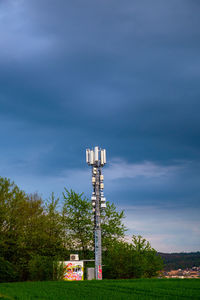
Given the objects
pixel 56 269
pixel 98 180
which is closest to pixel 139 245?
pixel 98 180

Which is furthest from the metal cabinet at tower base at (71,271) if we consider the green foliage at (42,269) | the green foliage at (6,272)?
the green foliage at (6,272)

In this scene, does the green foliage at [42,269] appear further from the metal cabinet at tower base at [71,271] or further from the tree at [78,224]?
the tree at [78,224]

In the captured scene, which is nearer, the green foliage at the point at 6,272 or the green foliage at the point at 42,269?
the green foliage at the point at 42,269

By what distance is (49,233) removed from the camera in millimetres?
50406

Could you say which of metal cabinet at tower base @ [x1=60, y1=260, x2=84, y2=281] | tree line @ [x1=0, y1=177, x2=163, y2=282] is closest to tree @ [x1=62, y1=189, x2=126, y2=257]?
tree line @ [x1=0, y1=177, x2=163, y2=282]

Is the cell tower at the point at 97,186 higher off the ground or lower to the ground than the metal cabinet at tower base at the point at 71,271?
higher

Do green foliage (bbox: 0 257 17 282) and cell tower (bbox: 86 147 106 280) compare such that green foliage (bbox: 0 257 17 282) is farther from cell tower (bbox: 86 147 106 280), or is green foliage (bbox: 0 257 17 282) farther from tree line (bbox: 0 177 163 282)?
cell tower (bbox: 86 147 106 280)

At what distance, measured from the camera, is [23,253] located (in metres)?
48.3

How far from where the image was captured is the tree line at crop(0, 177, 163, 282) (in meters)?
47.1

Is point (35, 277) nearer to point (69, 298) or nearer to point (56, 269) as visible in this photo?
point (56, 269)

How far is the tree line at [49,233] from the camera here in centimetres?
4709

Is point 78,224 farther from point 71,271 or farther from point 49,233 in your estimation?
point 71,271

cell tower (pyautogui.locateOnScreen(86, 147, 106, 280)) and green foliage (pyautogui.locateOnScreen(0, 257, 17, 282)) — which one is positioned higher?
cell tower (pyautogui.locateOnScreen(86, 147, 106, 280))

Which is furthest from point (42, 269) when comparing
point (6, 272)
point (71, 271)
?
point (6, 272)
